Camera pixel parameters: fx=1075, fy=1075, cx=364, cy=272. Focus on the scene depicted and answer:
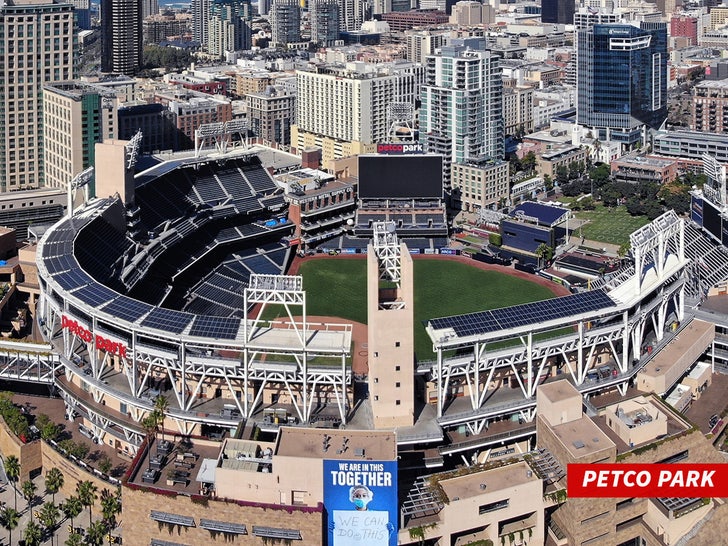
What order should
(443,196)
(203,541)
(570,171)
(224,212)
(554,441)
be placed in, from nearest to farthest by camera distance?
(203,541), (554,441), (224,212), (443,196), (570,171)

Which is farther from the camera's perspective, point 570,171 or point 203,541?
point 570,171

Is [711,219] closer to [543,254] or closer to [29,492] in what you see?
[543,254]

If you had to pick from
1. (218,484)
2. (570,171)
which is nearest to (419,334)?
(218,484)

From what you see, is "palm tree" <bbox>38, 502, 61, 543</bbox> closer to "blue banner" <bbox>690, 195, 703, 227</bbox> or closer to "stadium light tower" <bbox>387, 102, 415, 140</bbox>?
"blue banner" <bbox>690, 195, 703, 227</bbox>

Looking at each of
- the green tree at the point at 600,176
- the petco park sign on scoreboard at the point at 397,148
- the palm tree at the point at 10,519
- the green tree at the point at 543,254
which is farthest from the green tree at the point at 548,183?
the palm tree at the point at 10,519

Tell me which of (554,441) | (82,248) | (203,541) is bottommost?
(203,541)

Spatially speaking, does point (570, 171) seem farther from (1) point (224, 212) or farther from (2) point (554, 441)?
(2) point (554, 441)

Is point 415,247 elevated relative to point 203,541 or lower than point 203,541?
elevated
